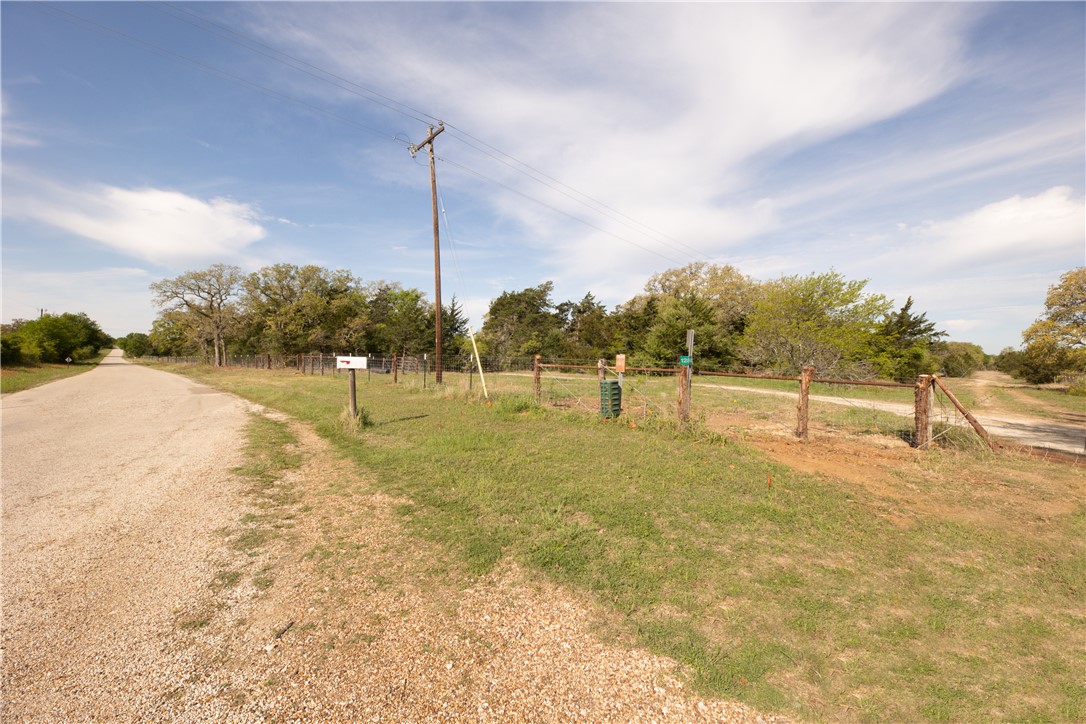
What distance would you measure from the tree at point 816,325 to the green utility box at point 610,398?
2065 cm

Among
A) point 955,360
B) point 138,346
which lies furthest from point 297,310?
point 138,346

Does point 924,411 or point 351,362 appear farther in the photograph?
point 351,362

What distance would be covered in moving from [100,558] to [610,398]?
8731mm

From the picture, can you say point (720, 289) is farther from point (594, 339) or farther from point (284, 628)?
point (284, 628)

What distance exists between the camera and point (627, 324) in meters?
40.8

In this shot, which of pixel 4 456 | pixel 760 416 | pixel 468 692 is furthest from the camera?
pixel 760 416

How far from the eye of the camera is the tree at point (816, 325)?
987 inches

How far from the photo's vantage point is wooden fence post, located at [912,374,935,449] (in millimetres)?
7684

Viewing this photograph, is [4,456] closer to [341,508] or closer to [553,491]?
[341,508]

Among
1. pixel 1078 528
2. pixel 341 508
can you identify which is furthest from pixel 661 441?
pixel 341 508

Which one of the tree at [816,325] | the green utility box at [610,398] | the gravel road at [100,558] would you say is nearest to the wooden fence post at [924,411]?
the green utility box at [610,398]

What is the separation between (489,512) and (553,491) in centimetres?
100

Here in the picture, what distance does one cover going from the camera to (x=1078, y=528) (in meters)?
4.54

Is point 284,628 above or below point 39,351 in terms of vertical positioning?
below
